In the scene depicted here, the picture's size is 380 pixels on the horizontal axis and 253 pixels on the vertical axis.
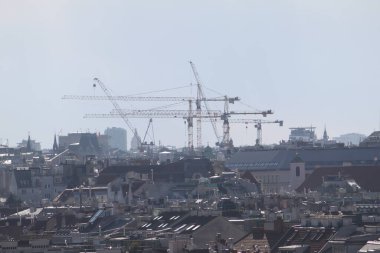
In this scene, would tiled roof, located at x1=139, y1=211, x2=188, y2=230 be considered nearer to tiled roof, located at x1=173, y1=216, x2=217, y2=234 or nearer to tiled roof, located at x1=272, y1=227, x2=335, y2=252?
tiled roof, located at x1=173, y1=216, x2=217, y2=234

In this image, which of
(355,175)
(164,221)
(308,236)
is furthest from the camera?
(355,175)

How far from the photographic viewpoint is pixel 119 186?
566 ft

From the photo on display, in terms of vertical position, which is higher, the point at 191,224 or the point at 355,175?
the point at 355,175

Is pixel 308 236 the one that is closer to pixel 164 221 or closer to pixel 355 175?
pixel 164 221

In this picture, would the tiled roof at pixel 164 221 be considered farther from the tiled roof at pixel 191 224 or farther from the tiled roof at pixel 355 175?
the tiled roof at pixel 355 175

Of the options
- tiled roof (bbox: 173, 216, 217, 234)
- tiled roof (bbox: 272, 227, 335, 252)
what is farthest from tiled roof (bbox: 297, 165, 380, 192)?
tiled roof (bbox: 272, 227, 335, 252)

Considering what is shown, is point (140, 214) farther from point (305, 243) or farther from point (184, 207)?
point (305, 243)

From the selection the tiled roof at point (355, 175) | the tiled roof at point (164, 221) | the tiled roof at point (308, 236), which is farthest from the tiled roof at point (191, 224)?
the tiled roof at point (355, 175)

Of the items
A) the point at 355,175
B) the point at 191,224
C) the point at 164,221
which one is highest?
the point at 355,175

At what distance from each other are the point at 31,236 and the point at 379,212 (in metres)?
15.7

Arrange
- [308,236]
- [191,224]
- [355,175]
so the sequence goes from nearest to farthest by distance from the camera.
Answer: [308,236], [191,224], [355,175]

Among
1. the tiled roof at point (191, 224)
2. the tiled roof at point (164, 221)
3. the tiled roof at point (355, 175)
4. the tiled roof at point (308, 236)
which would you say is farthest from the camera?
the tiled roof at point (355, 175)

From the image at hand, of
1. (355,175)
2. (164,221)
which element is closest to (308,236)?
(164,221)

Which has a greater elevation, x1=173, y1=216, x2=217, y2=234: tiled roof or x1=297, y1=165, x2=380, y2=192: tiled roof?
x1=297, y1=165, x2=380, y2=192: tiled roof
